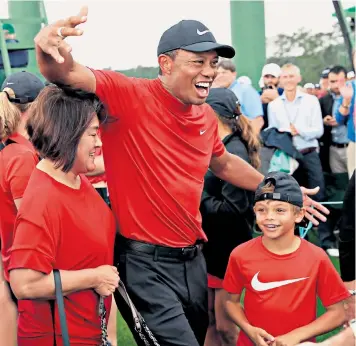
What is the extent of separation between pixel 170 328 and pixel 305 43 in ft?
29.0

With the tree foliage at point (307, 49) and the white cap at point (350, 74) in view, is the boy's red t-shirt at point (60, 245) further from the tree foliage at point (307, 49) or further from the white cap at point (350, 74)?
the tree foliage at point (307, 49)

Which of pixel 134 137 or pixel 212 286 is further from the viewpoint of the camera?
pixel 212 286

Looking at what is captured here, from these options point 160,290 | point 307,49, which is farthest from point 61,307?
point 307,49

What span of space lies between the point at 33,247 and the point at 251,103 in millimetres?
6264

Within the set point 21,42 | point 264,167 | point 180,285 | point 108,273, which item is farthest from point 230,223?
point 21,42

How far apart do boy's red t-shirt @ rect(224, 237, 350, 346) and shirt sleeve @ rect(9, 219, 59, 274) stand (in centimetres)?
140

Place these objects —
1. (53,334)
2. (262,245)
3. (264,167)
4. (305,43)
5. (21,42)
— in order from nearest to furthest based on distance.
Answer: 1. (53,334)
2. (262,245)
3. (264,167)
4. (21,42)
5. (305,43)

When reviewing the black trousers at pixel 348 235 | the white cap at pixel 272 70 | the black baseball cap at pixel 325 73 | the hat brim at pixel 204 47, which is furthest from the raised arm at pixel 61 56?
the black baseball cap at pixel 325 73

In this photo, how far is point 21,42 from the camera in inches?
360

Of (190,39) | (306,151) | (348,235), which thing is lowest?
(306,151)

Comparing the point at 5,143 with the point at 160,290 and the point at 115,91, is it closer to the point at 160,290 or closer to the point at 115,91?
the point at 115,91

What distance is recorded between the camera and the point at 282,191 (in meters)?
3.92

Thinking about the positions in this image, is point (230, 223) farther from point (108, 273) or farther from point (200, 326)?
point (108, 273)

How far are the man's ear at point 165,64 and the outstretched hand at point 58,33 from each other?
726mm
